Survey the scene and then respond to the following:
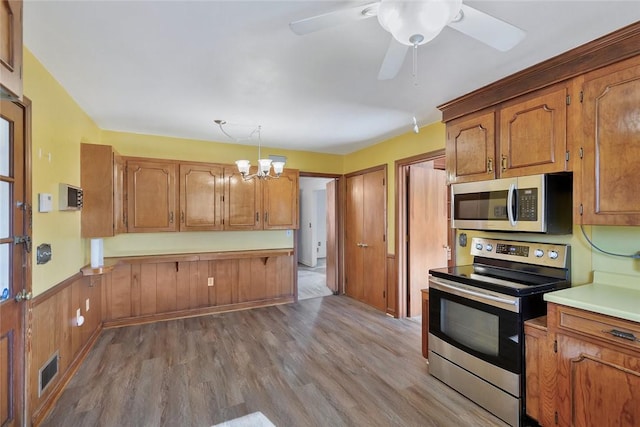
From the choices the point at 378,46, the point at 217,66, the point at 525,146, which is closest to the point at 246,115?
the point at 217,66

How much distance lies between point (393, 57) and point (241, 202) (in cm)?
321

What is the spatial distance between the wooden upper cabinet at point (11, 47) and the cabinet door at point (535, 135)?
2810 millimetres

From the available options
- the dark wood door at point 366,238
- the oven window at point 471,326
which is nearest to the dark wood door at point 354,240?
the dark wood door at point 366,238

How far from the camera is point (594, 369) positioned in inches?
64.0

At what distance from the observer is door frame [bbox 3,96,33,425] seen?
1861mm

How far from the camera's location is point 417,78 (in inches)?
92.7

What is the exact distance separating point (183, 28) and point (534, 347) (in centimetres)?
283

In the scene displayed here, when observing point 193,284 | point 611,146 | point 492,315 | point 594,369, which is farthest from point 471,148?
point 193,284

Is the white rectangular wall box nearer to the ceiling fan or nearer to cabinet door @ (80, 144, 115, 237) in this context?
cabinet door @ (80, 144, 115, 237)

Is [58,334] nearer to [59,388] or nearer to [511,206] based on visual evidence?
[59,388]

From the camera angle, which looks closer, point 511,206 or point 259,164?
point 511,206

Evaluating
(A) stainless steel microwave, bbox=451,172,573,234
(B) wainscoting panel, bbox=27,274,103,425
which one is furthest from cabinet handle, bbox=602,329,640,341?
(B) wainscoting panel, bbox=27,274,103,425

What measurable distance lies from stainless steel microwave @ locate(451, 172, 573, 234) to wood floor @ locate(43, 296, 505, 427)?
1.33m

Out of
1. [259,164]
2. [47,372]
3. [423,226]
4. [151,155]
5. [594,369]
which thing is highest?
[151,155]
